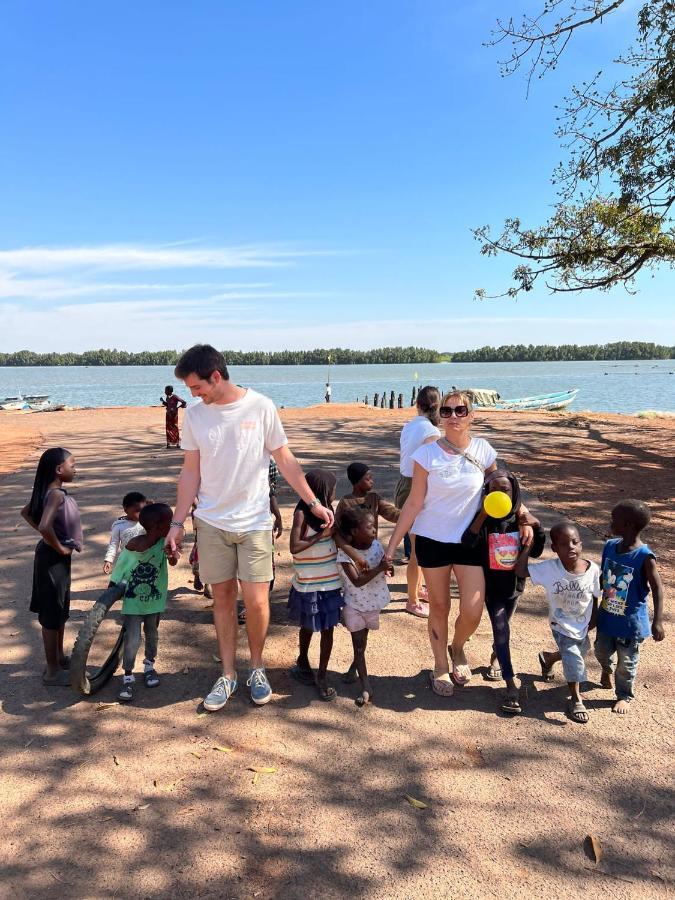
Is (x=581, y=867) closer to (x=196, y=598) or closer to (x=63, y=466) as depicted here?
(x=63, y=466)

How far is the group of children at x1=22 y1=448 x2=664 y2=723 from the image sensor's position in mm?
3771

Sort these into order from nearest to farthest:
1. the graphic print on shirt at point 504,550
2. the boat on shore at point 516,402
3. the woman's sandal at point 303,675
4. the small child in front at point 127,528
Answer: the graphic print on shirt at point 504,550, the woman's sandal at point 303,675, the small child in front at point 127,528, the boat on shore at point 516,402

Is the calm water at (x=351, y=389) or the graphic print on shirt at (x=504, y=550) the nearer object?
the graphic print on shirt at (x=504, y=550)

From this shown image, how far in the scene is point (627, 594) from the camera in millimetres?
3775

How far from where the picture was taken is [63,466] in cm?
392

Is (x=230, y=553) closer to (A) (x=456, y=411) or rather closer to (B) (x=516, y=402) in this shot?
(A) (x=456, y=411)

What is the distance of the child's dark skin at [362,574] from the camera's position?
3896 millimetres

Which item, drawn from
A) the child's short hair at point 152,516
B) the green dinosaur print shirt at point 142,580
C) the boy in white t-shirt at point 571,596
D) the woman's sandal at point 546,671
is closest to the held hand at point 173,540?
the child's short hair at point 152,516

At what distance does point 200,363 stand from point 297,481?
91 cm

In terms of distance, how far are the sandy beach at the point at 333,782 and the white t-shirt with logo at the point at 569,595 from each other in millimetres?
535

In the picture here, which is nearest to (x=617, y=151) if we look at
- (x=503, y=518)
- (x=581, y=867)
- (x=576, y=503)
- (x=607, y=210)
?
(x=607, y=210)

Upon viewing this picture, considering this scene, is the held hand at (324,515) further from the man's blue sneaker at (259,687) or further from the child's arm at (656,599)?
the child's arm at (656,599)

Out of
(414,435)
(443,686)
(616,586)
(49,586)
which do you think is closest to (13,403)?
(49,586)

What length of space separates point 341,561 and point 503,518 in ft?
3.45
